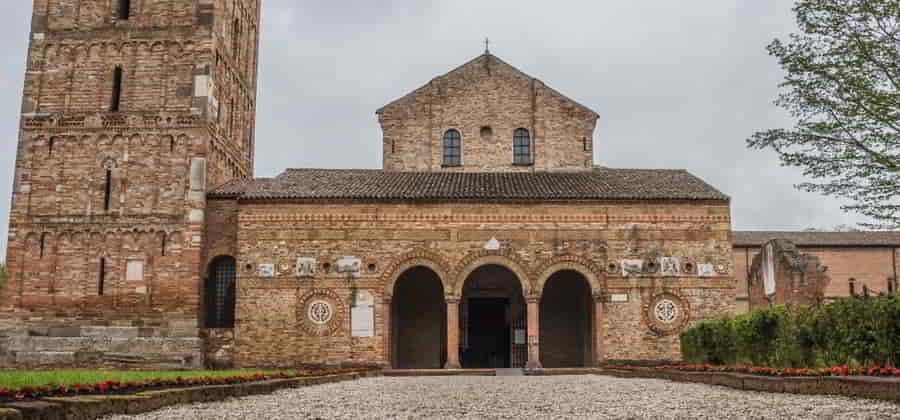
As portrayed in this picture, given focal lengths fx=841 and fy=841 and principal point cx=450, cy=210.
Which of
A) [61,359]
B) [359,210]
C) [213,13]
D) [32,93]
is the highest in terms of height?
[213,13]

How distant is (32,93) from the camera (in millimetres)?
26922

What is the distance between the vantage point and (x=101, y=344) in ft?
81.0

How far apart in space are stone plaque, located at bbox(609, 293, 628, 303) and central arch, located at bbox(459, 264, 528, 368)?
3021 mm

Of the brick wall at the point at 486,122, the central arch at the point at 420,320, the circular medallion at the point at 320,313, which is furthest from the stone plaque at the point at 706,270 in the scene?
the circular medallion at the point at 320,313

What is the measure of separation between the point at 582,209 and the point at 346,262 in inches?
286

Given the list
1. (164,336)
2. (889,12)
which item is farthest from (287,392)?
(164,336)

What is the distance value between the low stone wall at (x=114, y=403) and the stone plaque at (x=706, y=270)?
53.5 feet

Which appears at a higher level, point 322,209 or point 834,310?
point 322,209

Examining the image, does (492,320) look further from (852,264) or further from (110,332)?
(852,264)

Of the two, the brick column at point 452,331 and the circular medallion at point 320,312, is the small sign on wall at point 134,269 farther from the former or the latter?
the brick column at point 452,331

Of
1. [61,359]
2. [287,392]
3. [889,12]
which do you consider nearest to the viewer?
[287,392]

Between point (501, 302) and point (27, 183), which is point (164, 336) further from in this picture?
point (501, 302)

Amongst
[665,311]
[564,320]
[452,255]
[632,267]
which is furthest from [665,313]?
[452,255]

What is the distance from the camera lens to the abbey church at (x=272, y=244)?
81.4 ft
